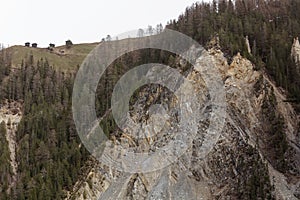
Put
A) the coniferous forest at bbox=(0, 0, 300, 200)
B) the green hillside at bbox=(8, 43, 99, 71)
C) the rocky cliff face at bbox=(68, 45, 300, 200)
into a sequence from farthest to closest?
the green hillside at bbox=(8, 43, 99, 71) < the coniferous forest at bbox=(0, 0, 300, 200) < the rocky cliff face at bbox=(68, 45, 300, 200)

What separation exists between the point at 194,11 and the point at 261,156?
204 feet

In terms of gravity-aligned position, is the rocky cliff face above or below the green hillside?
below

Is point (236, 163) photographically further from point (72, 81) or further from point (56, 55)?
point (56, 55)

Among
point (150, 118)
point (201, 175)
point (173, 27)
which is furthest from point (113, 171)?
point (173, 27)

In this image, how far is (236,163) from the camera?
7231cm

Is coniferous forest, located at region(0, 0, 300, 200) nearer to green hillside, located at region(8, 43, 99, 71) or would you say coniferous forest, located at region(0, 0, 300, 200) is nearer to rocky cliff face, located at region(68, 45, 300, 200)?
rocky cliff face, located at region(68, 45, 300, 200)

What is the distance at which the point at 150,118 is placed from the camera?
86688mm

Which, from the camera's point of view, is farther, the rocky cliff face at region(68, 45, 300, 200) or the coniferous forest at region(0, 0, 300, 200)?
the coniferous forest at region(0, 0, 300, 200)

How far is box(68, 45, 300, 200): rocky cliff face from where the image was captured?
6981 cm

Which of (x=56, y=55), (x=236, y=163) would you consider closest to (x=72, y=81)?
(x=56, y=55)

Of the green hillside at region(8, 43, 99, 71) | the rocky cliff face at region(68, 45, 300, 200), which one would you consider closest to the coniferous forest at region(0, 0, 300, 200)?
Result: the rocky cliff face at region(68, 45, 300, 200)

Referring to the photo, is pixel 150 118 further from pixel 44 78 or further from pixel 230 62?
pixel 44 78

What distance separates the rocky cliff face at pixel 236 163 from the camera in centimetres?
6981

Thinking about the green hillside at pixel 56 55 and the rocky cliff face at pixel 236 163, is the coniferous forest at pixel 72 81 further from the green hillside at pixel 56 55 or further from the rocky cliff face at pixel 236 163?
the green hillside at pixel 56 55
